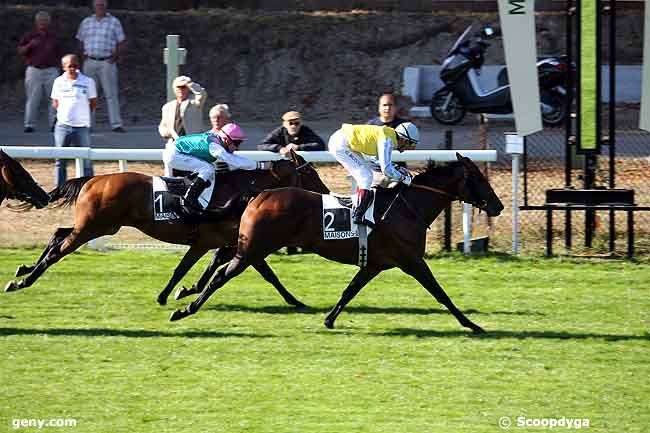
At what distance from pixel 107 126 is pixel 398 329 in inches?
400

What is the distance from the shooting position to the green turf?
7598 mm

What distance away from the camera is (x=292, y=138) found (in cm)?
1213

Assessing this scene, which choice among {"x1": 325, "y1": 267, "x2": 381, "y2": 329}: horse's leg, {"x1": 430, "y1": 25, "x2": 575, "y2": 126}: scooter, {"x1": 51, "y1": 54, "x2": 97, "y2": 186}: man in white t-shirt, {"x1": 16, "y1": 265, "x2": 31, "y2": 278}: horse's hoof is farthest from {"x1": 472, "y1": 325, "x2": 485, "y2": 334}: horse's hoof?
{"x1": 430, "y1": 25, "x2": 575, "y2": 126}: scooter

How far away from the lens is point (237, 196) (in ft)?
33.8

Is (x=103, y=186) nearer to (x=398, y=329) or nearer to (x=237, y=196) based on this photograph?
(x=237, y=196)

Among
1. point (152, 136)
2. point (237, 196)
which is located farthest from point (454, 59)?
point (237, 196)

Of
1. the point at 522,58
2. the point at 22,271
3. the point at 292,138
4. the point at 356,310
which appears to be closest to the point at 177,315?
the point at 356,310

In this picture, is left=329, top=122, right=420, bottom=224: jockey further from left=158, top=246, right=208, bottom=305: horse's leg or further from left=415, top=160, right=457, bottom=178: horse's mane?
left=158, top=246, right=208, bottom=305: horse's leg

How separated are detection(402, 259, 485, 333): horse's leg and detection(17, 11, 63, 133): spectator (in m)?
9.07

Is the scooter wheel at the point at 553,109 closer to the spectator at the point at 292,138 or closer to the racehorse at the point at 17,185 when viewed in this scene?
the spectator at the point at 292,138

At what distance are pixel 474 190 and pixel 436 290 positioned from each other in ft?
2.96

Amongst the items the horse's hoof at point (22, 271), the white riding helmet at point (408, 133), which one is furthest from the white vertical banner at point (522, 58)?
the horse's hoof at point (22, 271)

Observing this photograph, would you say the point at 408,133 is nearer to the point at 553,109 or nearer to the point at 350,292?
the point at 350,292

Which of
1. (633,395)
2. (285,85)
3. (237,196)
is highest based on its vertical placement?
(285,85)
